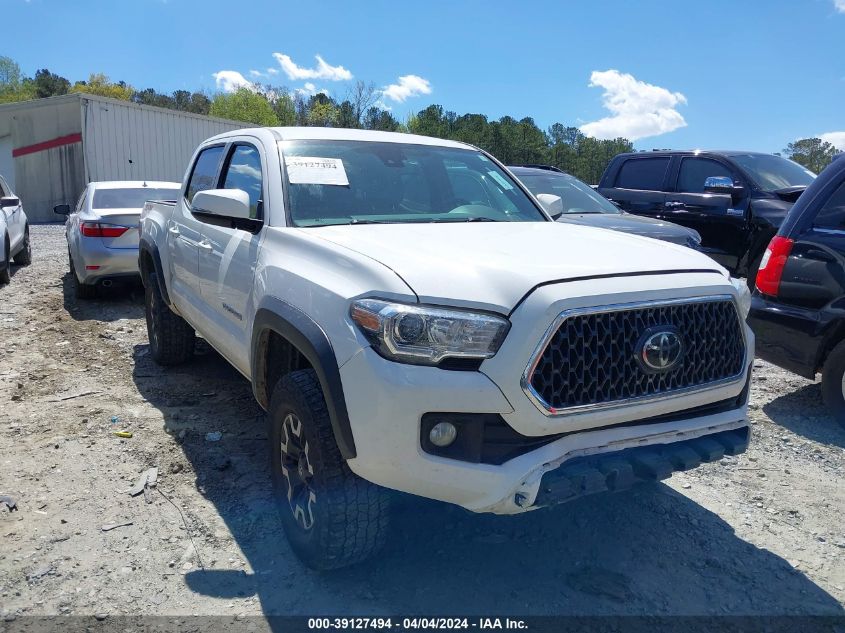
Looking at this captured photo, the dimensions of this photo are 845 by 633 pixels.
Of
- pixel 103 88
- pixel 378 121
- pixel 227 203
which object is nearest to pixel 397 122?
pixel 378 121

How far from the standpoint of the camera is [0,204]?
33.1 ft

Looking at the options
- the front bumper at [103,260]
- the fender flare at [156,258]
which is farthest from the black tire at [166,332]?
the front bumper at [103,260]

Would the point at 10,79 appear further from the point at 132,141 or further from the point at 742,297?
the point at 742,297

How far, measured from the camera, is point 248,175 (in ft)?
13.1

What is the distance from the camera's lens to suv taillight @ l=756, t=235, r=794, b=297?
15.6 ft

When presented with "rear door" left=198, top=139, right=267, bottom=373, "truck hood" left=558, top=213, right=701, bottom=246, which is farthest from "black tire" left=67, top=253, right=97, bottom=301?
"truck hood" left=558, top=213, right=701, bottom=246

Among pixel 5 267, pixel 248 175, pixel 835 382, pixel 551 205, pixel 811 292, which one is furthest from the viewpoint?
pixel 5 267

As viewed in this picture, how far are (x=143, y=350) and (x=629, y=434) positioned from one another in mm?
5184

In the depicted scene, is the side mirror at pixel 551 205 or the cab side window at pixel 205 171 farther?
the cab side window at pixel 205 171

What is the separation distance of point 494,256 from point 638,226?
4.96 m

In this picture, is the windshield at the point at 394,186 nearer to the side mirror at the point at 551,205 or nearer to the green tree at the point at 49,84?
the side mirror at the point at 551,205

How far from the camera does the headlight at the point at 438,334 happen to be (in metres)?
2.35

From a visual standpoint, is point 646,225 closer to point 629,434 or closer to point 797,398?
point 797,398

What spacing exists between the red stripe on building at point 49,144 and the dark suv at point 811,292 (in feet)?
75.5
